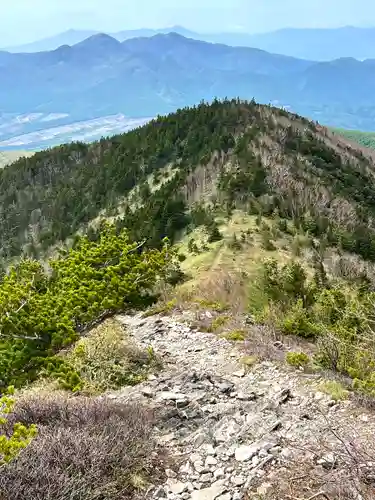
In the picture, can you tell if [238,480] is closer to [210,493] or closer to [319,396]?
[210,493]

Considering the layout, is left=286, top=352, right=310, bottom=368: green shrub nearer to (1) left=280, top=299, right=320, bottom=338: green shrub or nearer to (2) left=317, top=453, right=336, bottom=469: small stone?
(1) left=280, top=299, right=320, bottom=338: green shrub

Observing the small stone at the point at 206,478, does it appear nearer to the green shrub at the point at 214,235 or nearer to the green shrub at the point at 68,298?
Answer: the green shrub at the point at 68,298

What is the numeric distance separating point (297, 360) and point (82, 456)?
14.8ft

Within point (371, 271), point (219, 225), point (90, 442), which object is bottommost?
point (371, 271)

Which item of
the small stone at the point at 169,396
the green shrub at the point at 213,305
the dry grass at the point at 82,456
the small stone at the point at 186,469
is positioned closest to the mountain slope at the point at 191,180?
the green shrub at the point at 213,305

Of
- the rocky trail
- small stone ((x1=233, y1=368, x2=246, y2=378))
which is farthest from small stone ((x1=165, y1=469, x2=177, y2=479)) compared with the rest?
small stone ((x1=233, y1=368, x2=246, y2=378))

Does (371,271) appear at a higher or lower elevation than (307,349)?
lower

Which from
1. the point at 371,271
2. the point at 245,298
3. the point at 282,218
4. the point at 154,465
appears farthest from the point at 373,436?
the point at 282,218

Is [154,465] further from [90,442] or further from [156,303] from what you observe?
[156,303]

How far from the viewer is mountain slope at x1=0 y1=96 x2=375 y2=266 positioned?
36.6 metres

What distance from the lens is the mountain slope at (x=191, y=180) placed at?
36.6 meters

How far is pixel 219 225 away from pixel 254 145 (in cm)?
2016

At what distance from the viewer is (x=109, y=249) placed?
17281 mm

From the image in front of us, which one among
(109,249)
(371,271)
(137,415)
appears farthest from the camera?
(371,271)
